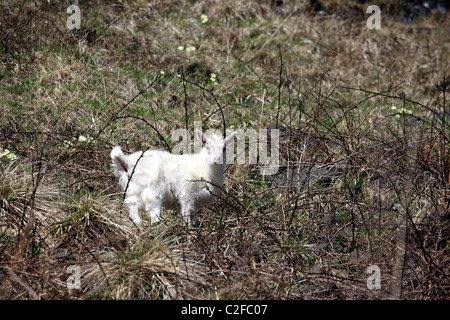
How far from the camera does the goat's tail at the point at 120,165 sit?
4820mm

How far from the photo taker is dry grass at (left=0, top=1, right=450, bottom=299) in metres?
4.23

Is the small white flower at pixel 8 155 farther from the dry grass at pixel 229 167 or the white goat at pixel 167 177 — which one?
the white goat at pixel 167 177

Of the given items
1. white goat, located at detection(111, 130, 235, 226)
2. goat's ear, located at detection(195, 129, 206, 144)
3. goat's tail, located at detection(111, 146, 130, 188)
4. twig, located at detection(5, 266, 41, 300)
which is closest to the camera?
twig, located at detection(5, 266, 41, 300)

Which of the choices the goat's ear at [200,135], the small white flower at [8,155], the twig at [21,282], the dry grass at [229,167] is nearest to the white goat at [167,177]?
the goat's ear at [200,135]

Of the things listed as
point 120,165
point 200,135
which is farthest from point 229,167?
point 120,165

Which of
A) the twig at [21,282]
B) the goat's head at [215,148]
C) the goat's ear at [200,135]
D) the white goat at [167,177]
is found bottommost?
the twig at [21,282]

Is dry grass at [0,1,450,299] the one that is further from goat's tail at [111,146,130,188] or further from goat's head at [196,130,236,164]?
goat's head at [196,130,236,164]

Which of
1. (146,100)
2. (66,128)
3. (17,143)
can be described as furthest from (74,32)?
(17,143)

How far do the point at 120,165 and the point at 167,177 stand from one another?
49 centimetres

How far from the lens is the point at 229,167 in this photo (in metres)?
6.11

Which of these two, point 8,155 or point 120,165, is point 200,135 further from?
point 8,155

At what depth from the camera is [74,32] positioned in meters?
7.94

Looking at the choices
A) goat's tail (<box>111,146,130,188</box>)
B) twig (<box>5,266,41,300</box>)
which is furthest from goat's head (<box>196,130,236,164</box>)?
twig (<box>5,266,41,300</box>)

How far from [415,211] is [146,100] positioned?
4.10 meters
